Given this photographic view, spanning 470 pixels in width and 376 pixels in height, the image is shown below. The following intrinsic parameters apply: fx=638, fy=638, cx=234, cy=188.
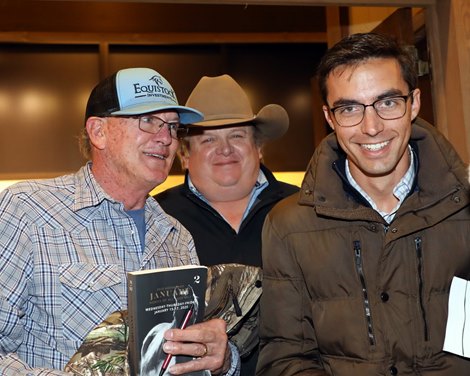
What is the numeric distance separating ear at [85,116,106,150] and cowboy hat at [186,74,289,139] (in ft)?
2.38

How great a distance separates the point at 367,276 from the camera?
5.77 feet

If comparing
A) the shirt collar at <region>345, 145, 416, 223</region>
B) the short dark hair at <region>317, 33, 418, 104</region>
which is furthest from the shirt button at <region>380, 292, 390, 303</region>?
the short dark hair at <region>317, 33, 418, 104</region>

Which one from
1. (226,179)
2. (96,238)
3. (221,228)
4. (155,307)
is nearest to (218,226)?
(221,228)

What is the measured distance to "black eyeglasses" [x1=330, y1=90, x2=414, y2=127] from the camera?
5.84 ft

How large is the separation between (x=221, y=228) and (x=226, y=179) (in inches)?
8.2

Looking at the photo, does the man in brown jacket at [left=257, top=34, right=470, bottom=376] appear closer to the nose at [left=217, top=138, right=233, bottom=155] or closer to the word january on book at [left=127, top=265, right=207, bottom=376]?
the word january on book at [left=127, top=265, right=207, bottom=376]

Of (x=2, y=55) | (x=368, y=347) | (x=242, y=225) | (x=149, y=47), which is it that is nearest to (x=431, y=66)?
(x=242, y=225)

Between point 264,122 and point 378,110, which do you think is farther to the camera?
point 264,122

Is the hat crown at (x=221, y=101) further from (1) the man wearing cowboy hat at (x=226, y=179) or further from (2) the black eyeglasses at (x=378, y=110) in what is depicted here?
(2) the black eyeglasses at (x=378, y=110)

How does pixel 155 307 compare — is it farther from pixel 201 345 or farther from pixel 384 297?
pixel 384 297

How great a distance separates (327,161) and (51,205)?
0.82m

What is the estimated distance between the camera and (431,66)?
302 centimetres

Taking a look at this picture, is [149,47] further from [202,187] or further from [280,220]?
[280,220]

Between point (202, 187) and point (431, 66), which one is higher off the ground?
point (431, 66)
